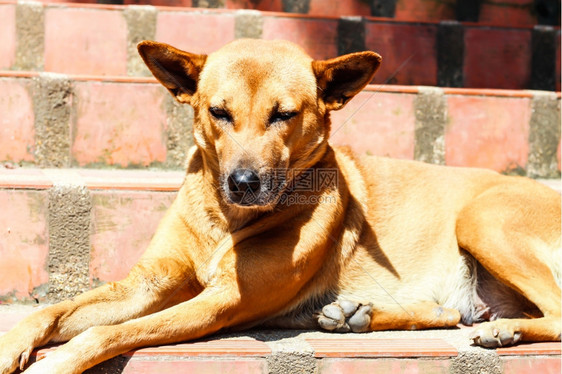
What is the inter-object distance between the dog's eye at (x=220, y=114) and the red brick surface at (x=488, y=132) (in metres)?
1.88

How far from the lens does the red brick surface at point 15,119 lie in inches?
154

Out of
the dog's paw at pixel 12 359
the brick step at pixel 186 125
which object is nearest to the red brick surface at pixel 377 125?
the brick step at pixel 186 125

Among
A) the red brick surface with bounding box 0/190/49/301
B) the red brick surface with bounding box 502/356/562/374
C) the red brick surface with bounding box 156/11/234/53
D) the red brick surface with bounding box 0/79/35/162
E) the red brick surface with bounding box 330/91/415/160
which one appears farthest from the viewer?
the red brick surface with bounding box 156/11/234/53

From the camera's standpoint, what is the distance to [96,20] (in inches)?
181

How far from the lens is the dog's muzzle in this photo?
2.80 meters

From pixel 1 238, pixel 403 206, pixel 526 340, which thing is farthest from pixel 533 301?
pixel 1 238

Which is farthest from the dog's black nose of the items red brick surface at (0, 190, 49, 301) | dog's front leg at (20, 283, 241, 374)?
red brick surface at (0, 190, 49, 301)

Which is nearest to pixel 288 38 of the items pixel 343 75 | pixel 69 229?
pixel 343 75

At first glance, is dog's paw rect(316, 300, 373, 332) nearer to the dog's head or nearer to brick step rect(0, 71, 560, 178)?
the dog's head

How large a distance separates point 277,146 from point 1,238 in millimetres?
1395

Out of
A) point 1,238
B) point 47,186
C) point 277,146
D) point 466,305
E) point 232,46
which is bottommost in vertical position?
point 466,305

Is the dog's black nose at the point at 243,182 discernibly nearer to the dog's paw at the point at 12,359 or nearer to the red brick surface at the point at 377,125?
the dog's paw at the point at 12,359

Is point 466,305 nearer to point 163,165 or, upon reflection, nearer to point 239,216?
point 239,216

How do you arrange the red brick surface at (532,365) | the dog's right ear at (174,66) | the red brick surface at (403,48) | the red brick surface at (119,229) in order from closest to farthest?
the red brick surface at (532,365)
the dog's right ear at (174,66)
the red brick surface at (119,229)
the red brick surface at (403,48)
